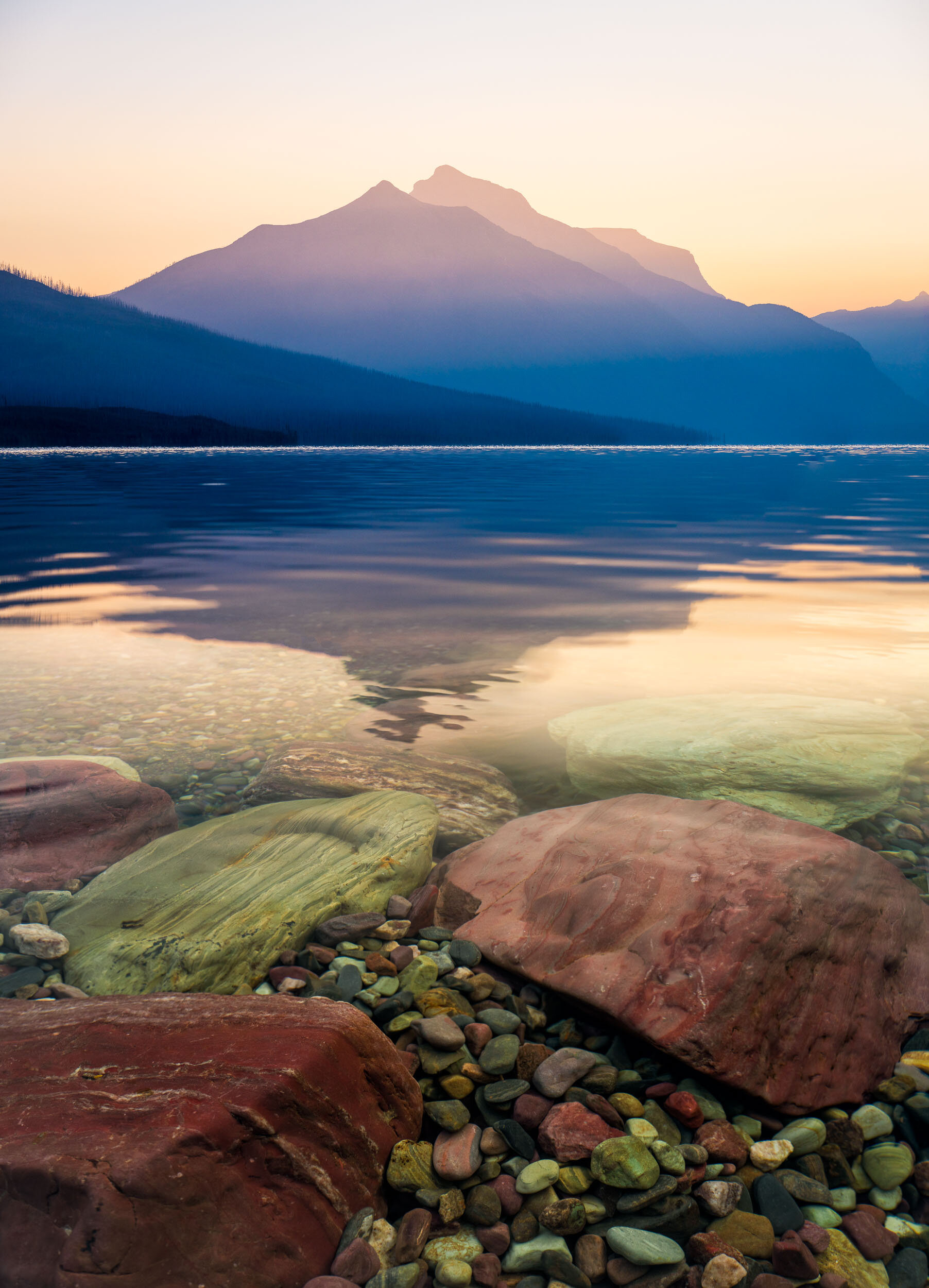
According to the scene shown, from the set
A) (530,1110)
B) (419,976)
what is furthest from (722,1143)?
(419,976)

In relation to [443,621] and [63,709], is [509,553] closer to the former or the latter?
[443,621]

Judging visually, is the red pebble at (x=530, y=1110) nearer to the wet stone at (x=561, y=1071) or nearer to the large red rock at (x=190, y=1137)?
the wet stone at (x=561, y=1071)

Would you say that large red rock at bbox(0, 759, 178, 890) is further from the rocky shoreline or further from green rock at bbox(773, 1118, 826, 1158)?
green rock at bbox(773, 1118, 826, 1158)

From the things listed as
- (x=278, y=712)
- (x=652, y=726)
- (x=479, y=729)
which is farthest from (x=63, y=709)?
(x=652, y=726)

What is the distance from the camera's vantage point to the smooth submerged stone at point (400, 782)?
659cm

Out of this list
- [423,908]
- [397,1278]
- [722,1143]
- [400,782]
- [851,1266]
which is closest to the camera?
[397,1278]

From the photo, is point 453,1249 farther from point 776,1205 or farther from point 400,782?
point 400,782

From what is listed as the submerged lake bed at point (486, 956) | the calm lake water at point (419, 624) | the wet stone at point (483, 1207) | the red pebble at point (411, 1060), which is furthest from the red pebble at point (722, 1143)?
the calm lake water at point (419, 624)

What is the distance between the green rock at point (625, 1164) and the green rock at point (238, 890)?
6.39ft

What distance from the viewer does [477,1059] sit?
146 inches

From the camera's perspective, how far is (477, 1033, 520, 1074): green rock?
3598 millimetres

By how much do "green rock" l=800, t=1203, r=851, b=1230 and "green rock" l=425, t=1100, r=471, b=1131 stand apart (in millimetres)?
1301

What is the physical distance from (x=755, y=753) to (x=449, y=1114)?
4.93 m

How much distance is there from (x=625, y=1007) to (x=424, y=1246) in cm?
127
